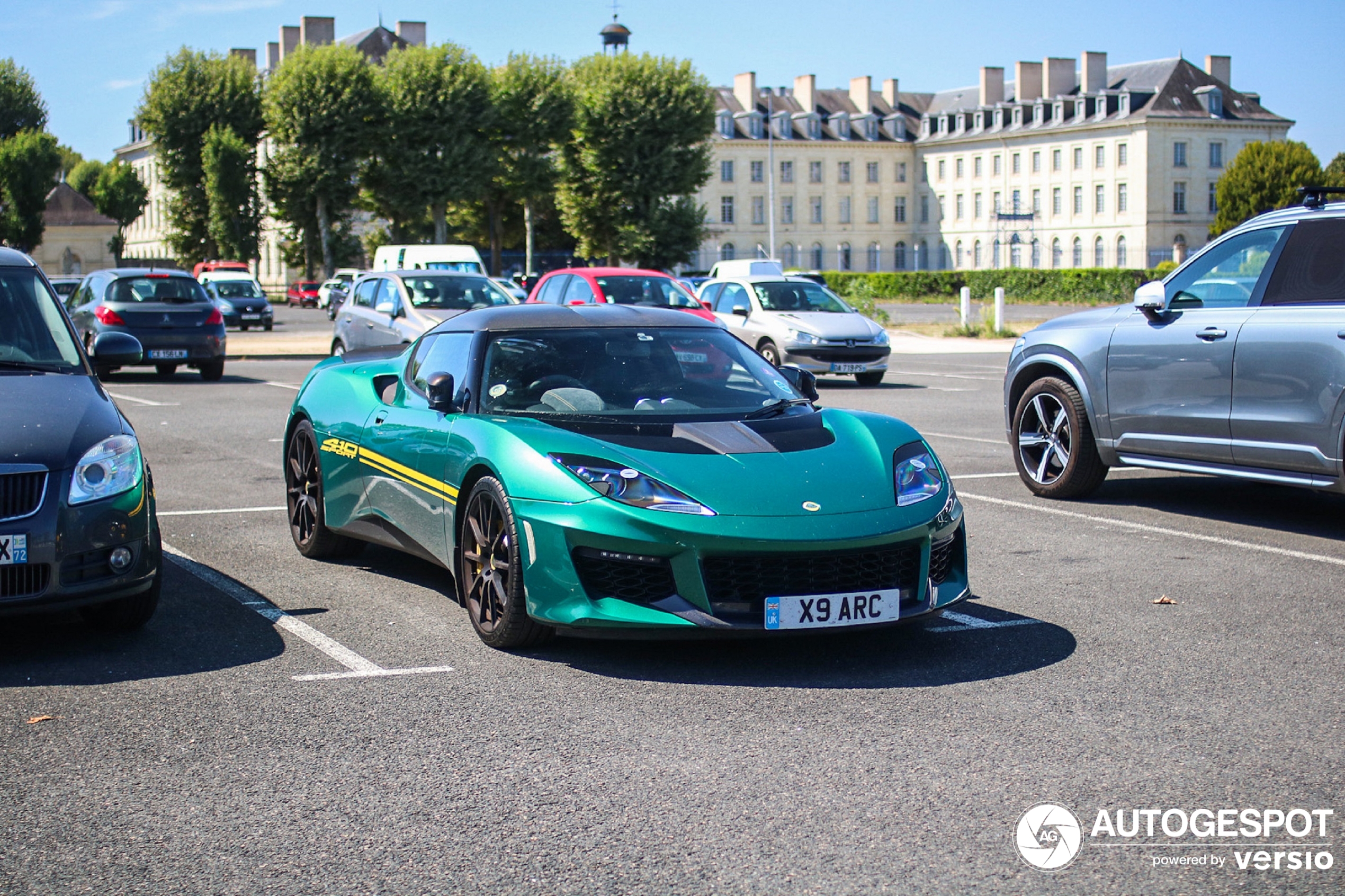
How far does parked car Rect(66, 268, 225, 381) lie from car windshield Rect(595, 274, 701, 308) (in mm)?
5969

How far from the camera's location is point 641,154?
227ft

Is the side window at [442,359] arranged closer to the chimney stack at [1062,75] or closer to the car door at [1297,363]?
the car door at [1297,363]

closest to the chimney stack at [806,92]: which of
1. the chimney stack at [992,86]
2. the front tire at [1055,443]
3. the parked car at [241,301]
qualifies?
the chimney stack at [992,86]

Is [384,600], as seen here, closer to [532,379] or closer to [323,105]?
[532,379]

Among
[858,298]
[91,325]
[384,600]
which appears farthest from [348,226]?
[384,600]

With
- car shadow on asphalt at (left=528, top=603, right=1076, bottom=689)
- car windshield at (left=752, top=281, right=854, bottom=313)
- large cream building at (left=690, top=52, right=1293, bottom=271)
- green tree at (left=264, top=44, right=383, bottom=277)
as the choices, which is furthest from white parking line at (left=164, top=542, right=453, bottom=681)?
large cream building at (left=690, top=52, right=1293, bottom=271)

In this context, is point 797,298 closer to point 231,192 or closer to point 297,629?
point 297,629

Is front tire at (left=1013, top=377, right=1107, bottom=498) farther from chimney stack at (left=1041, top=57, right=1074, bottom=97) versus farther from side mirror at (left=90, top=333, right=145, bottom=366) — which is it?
chimney stack at (left=1041, top=57, right=1074, bottom=97)

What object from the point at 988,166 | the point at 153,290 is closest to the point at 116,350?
the point at 153,290

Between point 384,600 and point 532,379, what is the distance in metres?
1.27

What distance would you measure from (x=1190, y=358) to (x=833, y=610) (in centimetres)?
435

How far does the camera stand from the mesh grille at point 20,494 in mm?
5453

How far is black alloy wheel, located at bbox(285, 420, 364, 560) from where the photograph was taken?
770 cm

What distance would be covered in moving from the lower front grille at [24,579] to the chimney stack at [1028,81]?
110 metres
